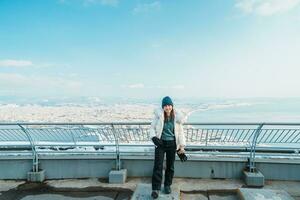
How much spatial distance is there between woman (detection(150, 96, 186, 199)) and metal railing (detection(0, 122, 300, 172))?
1.23 meters

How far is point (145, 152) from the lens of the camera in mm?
7277

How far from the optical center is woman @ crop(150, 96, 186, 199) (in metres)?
5.33

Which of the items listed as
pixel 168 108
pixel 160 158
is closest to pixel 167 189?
pixel 160 158

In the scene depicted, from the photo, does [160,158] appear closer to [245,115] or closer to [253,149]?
[253,149]

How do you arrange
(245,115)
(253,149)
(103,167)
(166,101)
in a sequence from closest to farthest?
(166,101), (253,149), (103,167), (245,115)

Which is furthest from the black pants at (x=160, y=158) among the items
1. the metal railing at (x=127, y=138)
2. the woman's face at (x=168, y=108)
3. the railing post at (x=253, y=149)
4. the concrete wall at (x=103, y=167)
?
the railing post at (x=253, y=149)

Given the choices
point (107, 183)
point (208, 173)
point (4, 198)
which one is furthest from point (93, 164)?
point (208, 173)

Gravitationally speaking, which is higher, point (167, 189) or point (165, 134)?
point (165, 134)

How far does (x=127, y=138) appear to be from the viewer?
23.6 ft

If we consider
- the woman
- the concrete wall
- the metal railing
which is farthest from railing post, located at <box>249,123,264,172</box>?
the woman

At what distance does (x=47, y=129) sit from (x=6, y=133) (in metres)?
1.03

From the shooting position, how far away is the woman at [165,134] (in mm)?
5332

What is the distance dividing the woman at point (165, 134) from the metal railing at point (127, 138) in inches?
48.2

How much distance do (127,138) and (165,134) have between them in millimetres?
2018
